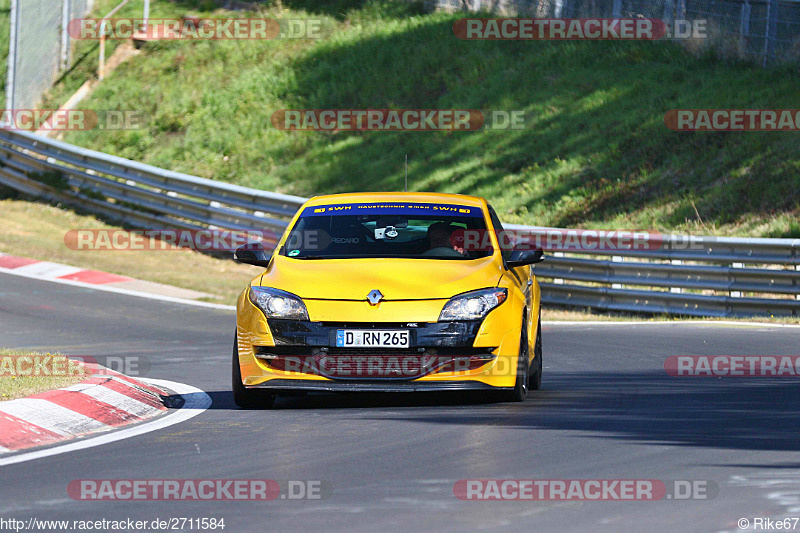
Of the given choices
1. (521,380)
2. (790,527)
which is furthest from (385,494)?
(521,380)

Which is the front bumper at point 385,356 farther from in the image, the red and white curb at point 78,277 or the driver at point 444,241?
the red and white curb at point 78,277

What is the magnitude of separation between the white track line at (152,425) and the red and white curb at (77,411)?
0.14 m

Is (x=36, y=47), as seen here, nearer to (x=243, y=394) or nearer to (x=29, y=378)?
(x=29, y=378)

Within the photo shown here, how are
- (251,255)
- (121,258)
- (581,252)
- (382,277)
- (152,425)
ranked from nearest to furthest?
(152,425) < (382,277) < (251,255) < (581,252) < (121,258)

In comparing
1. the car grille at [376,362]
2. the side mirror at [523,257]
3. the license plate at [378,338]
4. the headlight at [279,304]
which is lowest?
the car grille at [376,362]

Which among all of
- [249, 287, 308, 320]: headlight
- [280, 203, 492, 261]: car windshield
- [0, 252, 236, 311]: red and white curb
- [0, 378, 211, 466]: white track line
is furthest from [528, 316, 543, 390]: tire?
[0, 252, 236, 311]: red and white curb

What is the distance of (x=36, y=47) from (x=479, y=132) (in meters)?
11.3

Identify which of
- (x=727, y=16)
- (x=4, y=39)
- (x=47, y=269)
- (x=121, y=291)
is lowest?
(x=121, y=291)

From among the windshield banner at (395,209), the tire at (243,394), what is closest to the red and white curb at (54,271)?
the windshield banner at (395,209)

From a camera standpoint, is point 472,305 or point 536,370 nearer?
point 472,305

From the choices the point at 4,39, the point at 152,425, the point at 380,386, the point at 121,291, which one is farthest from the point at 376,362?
the point at 4,39

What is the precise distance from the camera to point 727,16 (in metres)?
28.0

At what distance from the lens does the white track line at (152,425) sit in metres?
7.28

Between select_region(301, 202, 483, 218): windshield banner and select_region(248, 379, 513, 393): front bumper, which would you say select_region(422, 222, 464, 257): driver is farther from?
select_region(248, 379, 513, 393): front bumper
